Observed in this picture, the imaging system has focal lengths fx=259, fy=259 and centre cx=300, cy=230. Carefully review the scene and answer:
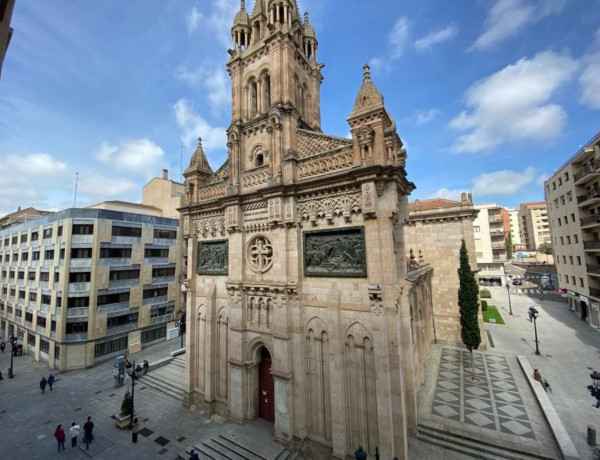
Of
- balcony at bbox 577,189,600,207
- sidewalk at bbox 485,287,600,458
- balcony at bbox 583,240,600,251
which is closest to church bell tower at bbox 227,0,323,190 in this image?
sidewalk at bbox 485,287,600,458

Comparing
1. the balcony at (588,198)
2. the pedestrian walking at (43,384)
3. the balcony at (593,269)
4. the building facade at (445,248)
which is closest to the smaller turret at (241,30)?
the building facade at (445,248)

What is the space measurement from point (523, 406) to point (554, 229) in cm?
3276

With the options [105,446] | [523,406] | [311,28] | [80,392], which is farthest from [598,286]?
[80,392]

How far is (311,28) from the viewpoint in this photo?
1758cm

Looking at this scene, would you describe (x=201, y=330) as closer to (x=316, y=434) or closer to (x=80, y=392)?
(x=316, y=434)

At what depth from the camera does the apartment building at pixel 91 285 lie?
2402 cm

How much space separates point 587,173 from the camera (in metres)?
27.5

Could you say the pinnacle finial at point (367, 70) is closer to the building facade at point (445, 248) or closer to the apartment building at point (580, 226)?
the building facade at point (445, 248)

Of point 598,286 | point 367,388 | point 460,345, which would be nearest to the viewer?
point 367,388

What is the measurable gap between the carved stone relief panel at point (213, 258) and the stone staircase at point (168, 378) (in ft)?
29.0

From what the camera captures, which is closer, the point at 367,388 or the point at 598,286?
the point at 367,388

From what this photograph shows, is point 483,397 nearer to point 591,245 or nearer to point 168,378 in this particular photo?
point 168,378

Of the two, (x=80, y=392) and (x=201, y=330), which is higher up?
(x=201, y=330)

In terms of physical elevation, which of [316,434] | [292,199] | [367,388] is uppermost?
[292,199]
